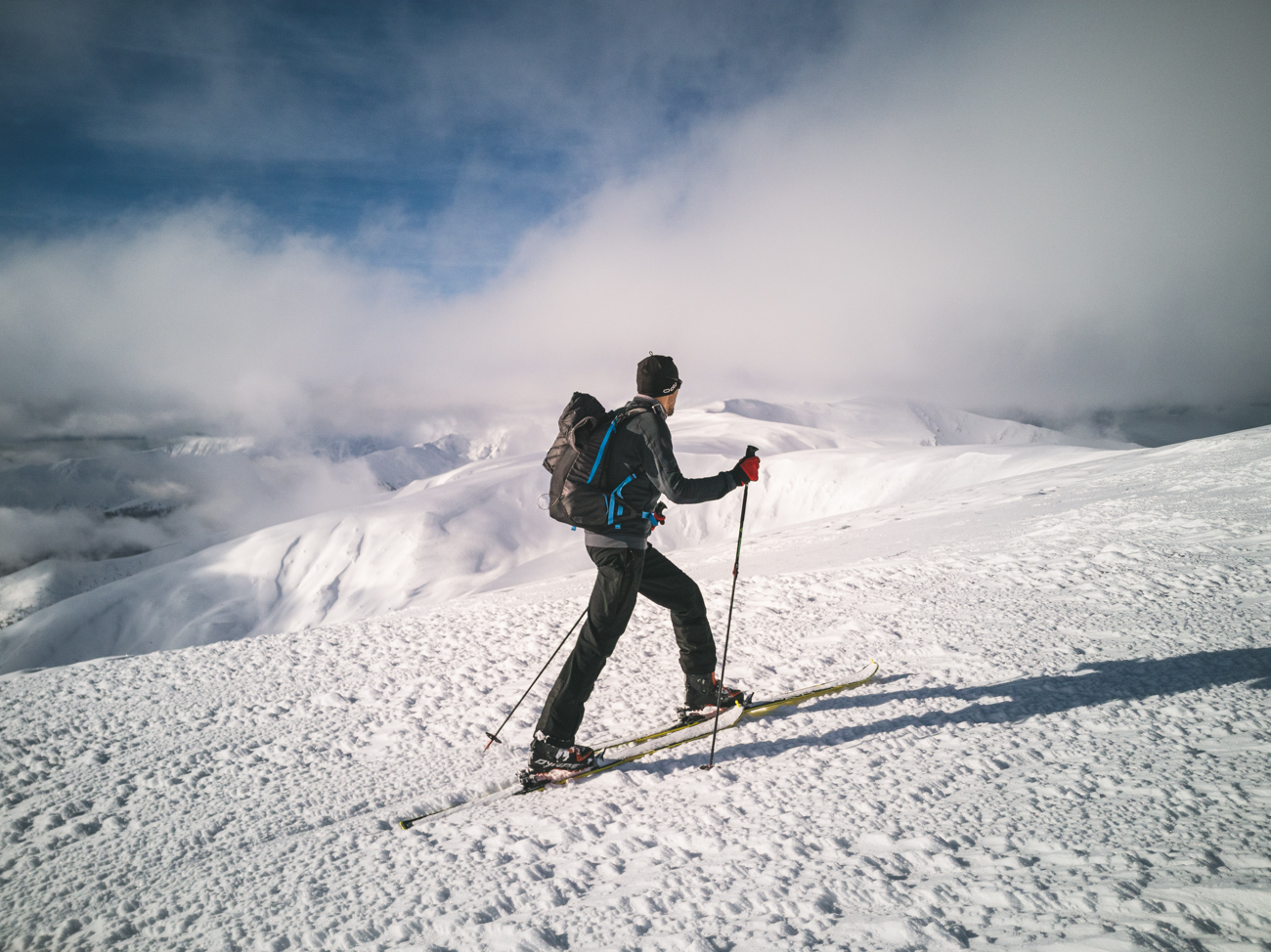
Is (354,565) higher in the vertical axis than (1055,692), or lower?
lower

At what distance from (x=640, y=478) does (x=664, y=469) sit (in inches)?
7.7

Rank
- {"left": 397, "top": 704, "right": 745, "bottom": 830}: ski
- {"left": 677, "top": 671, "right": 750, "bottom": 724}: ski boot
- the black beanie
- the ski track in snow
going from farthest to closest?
{"left": 677, "top": 671, "right": 750, "bottom": 724}: ski boot → the black beanie → {"left": 397, "top": 704, "right": 745, "bottom": 830}: ski → the ski track in snow

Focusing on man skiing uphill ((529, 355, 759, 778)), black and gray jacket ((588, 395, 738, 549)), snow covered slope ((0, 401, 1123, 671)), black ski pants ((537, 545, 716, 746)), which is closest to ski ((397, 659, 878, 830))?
man skiing uphill ((529, 355, 759, 778))

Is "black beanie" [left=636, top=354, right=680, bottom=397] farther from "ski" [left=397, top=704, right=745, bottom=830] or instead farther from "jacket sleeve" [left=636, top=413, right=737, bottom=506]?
"ski" [left=397, top=704, right=745, bottom=830]

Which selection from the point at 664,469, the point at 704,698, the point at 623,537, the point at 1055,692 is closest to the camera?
the point at 664,469

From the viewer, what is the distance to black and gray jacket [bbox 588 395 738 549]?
12.8ft

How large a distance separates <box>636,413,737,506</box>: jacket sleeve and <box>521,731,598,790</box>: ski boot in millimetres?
1776

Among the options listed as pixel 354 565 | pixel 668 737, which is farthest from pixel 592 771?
pixel 354 565

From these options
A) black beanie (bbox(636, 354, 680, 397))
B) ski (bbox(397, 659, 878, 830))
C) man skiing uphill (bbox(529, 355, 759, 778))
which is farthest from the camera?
black beanie (bbox(636, 354, 680, 397))

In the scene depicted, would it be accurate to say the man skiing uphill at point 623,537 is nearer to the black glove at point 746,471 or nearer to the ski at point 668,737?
the black glove at point 746,471

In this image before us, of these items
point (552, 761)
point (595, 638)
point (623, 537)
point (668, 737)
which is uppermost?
point (623, 537)

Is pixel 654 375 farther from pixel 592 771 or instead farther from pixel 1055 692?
pixel 1055 692

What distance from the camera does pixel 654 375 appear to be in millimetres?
4121

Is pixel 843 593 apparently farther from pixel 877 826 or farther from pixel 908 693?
pixel 877 826
